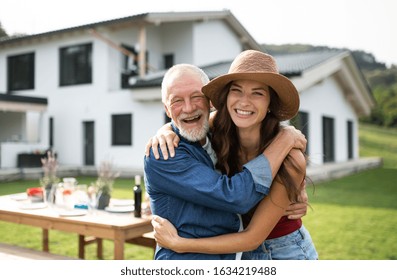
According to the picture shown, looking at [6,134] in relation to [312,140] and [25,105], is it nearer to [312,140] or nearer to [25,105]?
[25,105]

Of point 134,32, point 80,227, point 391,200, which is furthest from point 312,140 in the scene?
point 80,227

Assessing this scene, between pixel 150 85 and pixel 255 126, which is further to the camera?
pixel 150 85

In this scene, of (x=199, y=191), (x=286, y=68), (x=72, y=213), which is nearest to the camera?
(x=199, y=191)

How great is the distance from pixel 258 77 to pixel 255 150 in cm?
32

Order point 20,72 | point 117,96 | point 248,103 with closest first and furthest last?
point 248,103, point 117,96, point 20,72

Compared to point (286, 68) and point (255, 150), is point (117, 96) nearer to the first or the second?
point (286, 68)

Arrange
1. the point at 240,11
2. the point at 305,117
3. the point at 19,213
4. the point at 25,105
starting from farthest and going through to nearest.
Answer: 1. the point at 25,105
2. the point at 305,117
3. the point at 19,213
4. the point at 240,11

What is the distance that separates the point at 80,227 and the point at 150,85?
8.13 metres

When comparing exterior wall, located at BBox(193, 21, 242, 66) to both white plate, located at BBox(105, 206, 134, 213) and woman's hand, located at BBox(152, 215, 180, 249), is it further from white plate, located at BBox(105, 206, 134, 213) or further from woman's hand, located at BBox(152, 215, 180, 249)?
woman's hand, located at BBox(152, 215, 180, 249)

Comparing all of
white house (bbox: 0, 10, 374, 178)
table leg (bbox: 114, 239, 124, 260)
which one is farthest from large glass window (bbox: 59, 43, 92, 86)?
table leg (bbox: 114, 239, 124, 260)

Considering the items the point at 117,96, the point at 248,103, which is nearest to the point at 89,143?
the point at 117,96

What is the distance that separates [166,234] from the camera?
1.50 meters

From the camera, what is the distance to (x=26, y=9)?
2.74m
